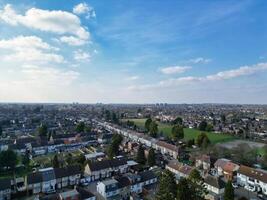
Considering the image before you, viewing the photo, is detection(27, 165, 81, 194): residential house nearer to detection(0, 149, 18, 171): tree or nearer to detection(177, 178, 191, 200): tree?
detection(0, 149, 18, 171): tree

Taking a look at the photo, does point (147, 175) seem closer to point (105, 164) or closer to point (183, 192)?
point (105, 164)

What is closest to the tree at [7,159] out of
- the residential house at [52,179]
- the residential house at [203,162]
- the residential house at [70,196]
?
the residential house at [52,179]

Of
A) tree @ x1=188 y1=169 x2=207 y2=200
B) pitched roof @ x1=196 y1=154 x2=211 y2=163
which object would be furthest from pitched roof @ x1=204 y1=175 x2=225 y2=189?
pitched roof @ x1=196 y1=154 x2=211 y2=163

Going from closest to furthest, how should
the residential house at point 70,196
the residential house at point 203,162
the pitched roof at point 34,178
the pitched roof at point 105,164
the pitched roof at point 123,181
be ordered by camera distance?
1. the residential house at point 70,196
2. the pitched roof at point 34,178
3. the pitched roof at point 123,181
4. the pitched roof at point 105,164
5. the residential house at point 203,162

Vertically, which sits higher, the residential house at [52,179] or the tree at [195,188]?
the tree at [195,188]

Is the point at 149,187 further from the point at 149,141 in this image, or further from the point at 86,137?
the point at 86,137

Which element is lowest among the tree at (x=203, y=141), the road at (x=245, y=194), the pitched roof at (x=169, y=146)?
the road at (x=245, y=194)

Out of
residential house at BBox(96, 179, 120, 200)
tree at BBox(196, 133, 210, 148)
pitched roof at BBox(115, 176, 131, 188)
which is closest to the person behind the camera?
residential house at BBox(96, 179, 120, 200)

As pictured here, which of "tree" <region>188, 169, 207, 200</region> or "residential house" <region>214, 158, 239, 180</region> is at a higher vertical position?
"tree" <region>188, 169, 207, 200</region>

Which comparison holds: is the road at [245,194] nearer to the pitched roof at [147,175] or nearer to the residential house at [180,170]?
the residential house at [180,170]

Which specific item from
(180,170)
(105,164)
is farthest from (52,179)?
(180,170)
